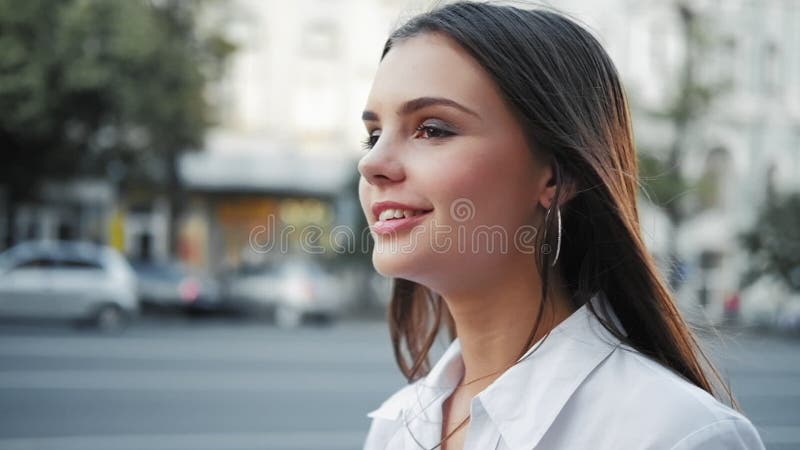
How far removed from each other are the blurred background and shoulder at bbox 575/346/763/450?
439 mm

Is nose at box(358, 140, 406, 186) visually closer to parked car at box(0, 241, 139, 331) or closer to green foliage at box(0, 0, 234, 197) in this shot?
parked car at box(0, 241, 139, 331)

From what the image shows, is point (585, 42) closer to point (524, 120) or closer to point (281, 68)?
point (524, 120)

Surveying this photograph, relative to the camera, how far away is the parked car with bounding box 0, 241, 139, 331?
609 inches

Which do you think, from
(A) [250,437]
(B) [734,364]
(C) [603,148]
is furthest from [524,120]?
(A) [250,437]

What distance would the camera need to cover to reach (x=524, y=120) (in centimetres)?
151

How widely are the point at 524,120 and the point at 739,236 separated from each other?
260 centimetres

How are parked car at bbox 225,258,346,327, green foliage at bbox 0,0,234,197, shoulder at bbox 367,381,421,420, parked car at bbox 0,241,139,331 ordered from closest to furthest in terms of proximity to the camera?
1. shoulder at bbox 367,381,421,420
2. parked car at bbox 0,241,139,331
3. green foliage at bbox 0,0,234,197
4. parked car at bbox 225,258,346,327

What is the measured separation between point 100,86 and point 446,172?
18.5 m

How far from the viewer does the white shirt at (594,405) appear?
4.17 ft

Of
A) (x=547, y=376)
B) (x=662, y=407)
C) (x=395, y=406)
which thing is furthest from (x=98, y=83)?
(x=662, y=407)

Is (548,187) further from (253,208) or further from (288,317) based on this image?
(253,208)

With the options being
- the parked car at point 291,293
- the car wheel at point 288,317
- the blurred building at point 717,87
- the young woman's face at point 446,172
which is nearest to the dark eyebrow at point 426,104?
the young woman's face at point 446,172

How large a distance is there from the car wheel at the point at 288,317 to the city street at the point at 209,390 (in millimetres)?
3844

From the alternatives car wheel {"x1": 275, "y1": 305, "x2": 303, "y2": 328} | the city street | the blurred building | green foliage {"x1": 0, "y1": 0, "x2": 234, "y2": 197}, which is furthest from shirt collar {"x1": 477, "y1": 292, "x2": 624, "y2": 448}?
green foliage {"x1": 0, "y1": 0, "x2": 234, "y2": 197}
